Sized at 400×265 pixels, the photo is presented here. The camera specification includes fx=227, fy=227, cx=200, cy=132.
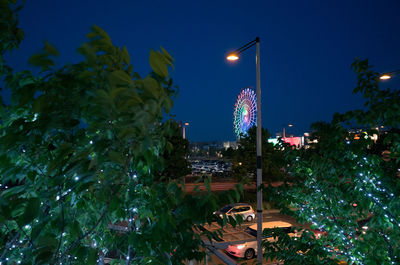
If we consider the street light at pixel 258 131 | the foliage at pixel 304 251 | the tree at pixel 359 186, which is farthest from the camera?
the street light at pixel 258 131

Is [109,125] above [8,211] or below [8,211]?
above

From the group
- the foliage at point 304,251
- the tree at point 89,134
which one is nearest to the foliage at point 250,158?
the foliage at point 304,251

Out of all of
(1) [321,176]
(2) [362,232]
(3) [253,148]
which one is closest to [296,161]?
(1) [321,176]

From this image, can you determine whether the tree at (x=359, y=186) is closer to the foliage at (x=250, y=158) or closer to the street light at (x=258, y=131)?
the street light at (x=258, y=131)

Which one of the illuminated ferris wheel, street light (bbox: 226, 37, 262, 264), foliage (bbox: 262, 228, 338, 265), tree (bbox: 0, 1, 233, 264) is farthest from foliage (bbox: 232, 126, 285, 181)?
tree (bbox: 0, 1, 233, 264)

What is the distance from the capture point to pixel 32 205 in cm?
93

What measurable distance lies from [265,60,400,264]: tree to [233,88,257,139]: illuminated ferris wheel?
2300cm

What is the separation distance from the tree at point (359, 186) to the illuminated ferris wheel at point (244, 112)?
75.5 ft

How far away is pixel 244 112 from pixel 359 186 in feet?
85.0

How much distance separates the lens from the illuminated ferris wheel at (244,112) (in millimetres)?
26672

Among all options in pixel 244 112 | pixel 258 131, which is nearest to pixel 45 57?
pixel 258 131

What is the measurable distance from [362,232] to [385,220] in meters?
0.43

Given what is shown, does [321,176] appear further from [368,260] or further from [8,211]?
[8,211]

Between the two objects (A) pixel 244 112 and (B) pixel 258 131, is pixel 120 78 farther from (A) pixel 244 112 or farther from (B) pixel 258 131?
(A) pixel 244 112
